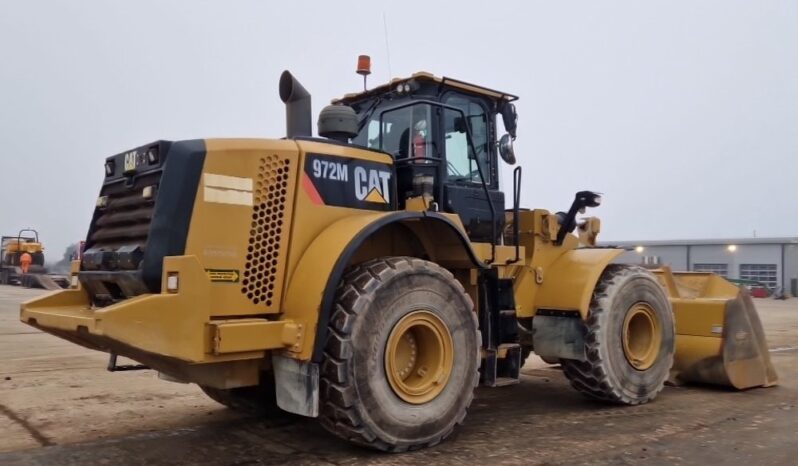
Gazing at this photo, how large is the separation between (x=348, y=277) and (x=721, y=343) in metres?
4.55

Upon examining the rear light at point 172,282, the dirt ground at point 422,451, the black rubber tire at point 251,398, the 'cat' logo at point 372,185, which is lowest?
the dirt ground at point 422,451

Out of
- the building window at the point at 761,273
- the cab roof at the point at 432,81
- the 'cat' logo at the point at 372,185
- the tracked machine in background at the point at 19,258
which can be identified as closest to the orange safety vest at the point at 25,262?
the tracked machine in background at the point at 19,258

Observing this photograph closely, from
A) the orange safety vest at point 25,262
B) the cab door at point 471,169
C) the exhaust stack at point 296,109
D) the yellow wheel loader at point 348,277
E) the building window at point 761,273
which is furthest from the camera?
the building window at point 761,273

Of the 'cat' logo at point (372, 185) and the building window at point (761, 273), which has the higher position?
the 'cat' logo at point (372, 185)

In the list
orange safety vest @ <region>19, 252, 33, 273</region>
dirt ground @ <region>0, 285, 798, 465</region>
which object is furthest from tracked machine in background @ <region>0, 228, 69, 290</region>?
dirt ground @ <region>0, 285, 798, 465</region>

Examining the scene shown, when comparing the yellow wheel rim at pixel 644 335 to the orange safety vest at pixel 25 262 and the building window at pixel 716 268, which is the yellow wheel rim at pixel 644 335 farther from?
the building window at pixel 716 268

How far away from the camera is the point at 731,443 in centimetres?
491

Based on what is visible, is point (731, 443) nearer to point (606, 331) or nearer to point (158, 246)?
point (606, 331)

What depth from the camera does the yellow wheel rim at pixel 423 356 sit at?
4.58 m

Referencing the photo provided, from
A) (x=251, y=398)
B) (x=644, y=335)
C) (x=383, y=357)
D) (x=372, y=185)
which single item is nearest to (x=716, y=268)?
(x=644, y=335)

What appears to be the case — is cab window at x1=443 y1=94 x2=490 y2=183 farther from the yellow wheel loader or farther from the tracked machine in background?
the tracked machine in background

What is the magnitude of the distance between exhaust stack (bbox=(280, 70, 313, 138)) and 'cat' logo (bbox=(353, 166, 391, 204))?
2.12 feet

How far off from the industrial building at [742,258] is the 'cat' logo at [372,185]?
3345cm

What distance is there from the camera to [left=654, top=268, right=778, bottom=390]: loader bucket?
23.3 ft
